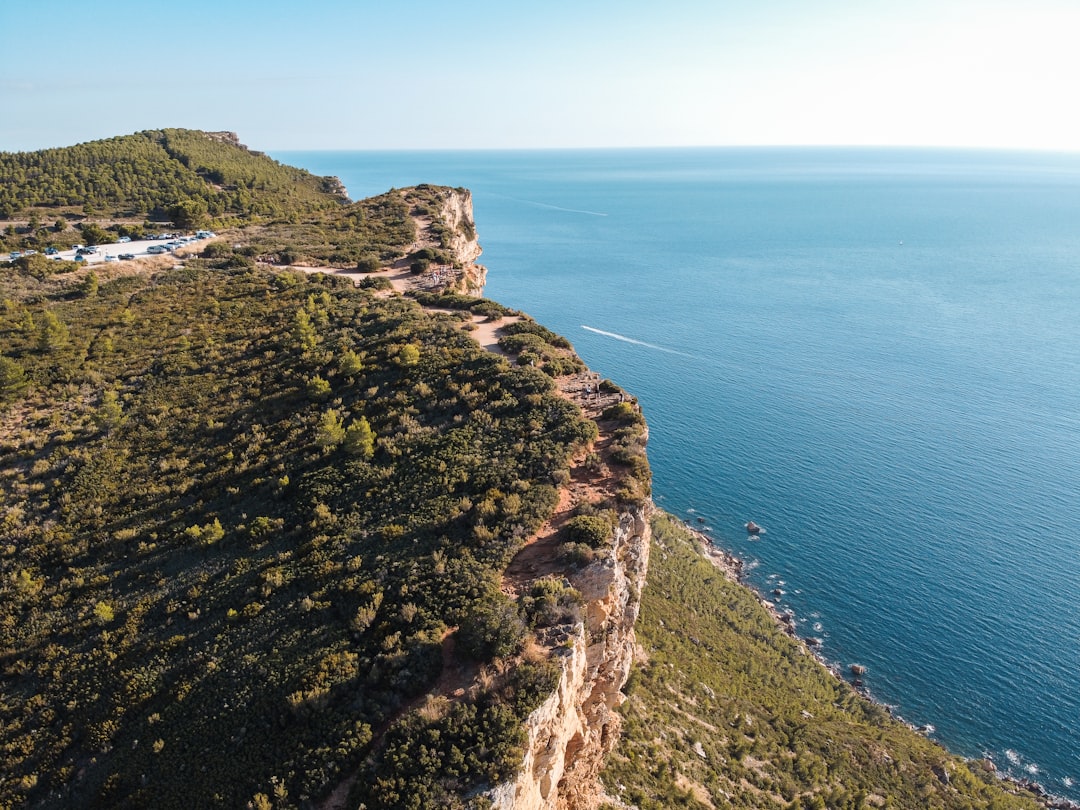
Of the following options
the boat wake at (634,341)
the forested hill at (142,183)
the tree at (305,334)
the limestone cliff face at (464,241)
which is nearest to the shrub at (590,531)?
the tree at (305,334)

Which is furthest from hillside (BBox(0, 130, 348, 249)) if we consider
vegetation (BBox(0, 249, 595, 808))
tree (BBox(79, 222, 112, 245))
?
vegetation (BBox(0, 249, 595, 808))

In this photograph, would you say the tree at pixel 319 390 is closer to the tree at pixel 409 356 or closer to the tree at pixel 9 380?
the tree at pixel 409 356

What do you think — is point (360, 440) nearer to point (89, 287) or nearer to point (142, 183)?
point (89, 287)

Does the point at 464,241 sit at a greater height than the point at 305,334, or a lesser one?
greater

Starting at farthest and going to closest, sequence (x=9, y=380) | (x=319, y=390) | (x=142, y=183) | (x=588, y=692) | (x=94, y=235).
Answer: (x=142, y=183)
(x=94, y=235)
(x=9, y=380)
(x=319, y=390)
(x=588, y=692)

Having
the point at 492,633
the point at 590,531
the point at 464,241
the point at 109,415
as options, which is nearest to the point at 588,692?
the point at 492,633

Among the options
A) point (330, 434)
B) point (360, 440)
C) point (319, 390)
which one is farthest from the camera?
point (319, 390)

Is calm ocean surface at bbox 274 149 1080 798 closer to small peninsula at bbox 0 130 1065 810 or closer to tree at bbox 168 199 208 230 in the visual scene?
small peninsula at bbox 0 130 1065 810
